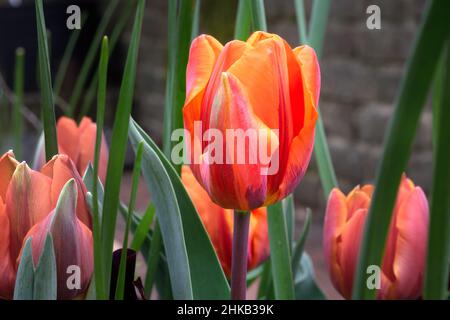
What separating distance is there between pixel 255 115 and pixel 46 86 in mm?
71

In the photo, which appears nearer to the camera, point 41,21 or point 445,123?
point 445,123

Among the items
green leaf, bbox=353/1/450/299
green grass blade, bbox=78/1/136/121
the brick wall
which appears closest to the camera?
green leaf, bbox=353/1/450/299

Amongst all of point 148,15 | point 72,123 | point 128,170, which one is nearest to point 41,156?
point 72,123

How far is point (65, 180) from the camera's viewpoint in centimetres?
31

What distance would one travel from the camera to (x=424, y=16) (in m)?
0.19

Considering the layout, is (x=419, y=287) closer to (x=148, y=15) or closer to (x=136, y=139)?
(x=136, y=139)

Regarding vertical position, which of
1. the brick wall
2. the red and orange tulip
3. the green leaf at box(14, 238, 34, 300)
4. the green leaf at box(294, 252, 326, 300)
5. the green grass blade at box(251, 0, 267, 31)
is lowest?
the green leaf at box(294, 252, 326, 300)

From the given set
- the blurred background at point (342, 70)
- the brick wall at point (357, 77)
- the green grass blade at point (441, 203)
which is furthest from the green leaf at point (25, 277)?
the brick wall at point (357, 77)

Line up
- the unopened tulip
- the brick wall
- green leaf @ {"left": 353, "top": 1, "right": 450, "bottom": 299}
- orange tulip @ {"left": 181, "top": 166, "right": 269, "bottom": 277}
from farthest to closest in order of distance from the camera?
the brick wall, orange tulip @ {"left": 181, "top": 166, "right": 269, "bottom": 277}, the unopened tulip, green leaf @ {"left": 353, "top": 1, "right": 450, "bottom": 299}

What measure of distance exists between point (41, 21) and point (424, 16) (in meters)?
0.15

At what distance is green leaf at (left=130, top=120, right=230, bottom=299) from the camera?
339 millimetres

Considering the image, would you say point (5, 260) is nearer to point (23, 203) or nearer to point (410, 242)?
point (23, 203)

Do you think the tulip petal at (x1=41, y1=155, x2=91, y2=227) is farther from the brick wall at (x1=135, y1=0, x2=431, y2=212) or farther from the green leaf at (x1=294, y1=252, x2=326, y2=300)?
the brick wall at (x1=135, y1=0, x2=431, y2=212)

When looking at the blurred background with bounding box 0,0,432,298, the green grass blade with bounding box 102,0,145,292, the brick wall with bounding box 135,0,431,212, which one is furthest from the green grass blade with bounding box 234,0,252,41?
the brick wall with bounding box 135,0,431,212
